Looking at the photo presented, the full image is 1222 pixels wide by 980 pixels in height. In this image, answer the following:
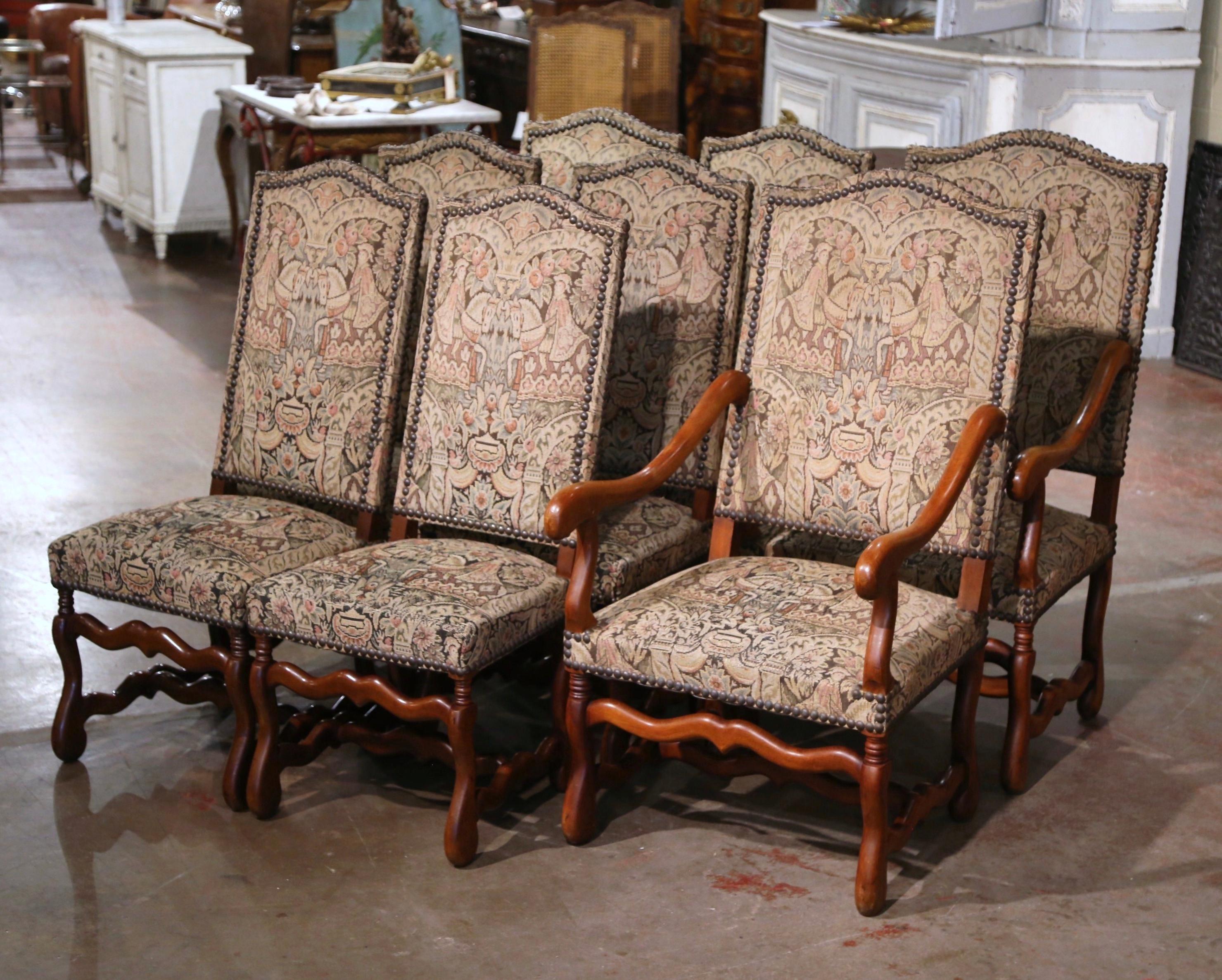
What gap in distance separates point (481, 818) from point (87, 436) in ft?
9.40

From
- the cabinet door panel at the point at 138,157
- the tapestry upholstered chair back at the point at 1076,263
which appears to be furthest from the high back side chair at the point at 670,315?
the cabinet door panel at the point at 138,157

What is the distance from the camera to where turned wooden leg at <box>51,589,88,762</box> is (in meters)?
3.15

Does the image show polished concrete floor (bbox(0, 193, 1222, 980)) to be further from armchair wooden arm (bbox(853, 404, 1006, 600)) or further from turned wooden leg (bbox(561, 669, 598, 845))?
armchair wooden arm (bbox(853, 404, 1006, 600))

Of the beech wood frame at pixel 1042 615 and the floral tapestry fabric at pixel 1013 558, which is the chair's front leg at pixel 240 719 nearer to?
the floral tapestry fabric at pixel 1013 558

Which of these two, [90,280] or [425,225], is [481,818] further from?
[90,280]

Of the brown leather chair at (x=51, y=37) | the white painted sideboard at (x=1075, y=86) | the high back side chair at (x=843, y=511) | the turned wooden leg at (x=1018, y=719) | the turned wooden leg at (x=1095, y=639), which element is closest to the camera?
the high back side chair at (x=843, y=511)

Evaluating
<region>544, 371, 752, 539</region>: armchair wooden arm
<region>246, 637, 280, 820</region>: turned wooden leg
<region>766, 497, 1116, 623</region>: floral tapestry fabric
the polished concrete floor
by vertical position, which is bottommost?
the polished concrete floor

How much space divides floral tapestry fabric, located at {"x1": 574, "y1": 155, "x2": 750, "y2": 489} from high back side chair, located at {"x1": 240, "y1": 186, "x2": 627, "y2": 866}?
0.87 ft

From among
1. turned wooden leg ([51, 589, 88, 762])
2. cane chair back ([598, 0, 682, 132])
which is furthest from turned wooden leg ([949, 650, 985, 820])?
cane chair back ([598, 0, 682, 132])

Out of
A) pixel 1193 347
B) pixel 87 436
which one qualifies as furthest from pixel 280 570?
pixel 1193 347

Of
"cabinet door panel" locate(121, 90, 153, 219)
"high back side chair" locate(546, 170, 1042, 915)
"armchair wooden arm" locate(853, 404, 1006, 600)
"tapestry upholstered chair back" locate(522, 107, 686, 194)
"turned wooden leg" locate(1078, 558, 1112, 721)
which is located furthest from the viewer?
"cabinet door panel" locate(121, 90, 153, 219)

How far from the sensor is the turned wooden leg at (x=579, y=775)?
9.32 feet

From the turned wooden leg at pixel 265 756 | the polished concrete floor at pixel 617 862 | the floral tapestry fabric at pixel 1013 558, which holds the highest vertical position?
the floral tapestry fabric at pixel 1013 558

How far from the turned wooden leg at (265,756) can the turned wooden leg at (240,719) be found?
0.02 metres
